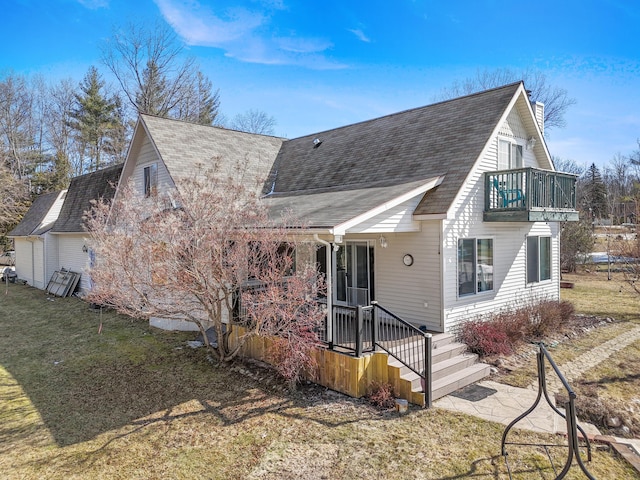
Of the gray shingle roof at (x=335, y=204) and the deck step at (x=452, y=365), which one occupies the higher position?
the gray shingle roof at (x=335, y=204)

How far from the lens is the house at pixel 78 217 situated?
62.6ft

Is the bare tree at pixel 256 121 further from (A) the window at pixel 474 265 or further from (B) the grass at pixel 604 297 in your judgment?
(A) the window at pixel 474 265

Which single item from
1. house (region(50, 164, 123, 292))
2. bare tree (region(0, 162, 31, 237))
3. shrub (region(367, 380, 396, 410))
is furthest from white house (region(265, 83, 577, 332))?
bare tree (region(0, 162, 31, 237))

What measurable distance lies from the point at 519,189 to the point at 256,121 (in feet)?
107

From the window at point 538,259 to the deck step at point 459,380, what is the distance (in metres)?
5.45

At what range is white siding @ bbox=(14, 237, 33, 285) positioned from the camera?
2375cm

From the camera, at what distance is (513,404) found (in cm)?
725

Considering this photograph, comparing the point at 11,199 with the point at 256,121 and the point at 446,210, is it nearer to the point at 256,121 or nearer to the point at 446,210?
the point at 256,121

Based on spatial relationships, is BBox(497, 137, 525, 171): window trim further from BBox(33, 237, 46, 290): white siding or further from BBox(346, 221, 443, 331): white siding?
BBox(33, 237, 46, 290): white siding

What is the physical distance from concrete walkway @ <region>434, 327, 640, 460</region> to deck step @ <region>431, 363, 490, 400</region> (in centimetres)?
10

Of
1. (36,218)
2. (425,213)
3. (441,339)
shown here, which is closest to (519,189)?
(425,213)

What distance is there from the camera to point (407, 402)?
283 inches

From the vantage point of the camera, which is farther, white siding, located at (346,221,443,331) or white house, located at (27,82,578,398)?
white siding, located at (346,221,443,331)

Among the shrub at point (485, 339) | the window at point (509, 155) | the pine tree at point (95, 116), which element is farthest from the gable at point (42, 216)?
the window at point (509, 155)
